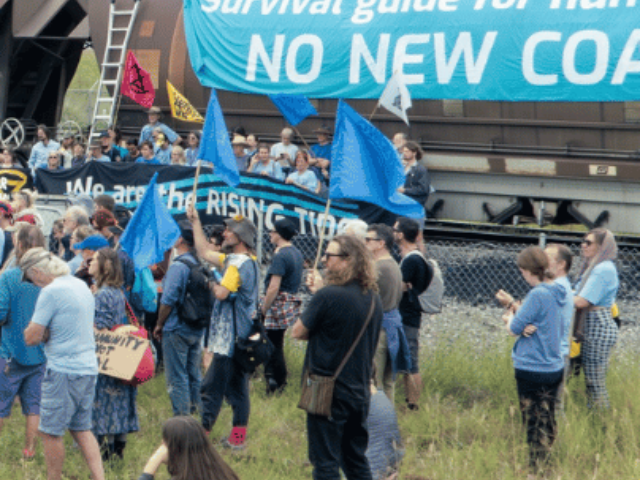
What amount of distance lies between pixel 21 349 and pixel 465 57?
28.2 feet

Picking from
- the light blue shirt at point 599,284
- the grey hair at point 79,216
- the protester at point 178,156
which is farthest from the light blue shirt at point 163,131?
the light blue shirt at point 599,284

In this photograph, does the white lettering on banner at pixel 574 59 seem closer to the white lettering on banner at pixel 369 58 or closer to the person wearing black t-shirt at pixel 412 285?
the white lettering on banner at pixel 369 58

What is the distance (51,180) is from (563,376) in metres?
10.1

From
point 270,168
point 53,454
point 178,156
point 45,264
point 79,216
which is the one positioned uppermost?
point 178,156

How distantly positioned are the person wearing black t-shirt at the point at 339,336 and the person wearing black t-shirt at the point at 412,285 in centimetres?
196

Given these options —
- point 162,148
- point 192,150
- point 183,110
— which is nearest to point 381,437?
point 192,150

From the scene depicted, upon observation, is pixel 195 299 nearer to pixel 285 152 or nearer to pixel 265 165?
pixel 265 165

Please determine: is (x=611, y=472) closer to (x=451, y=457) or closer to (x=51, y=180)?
(x=451, y=457)

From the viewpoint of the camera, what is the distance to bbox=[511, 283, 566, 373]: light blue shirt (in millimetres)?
6219

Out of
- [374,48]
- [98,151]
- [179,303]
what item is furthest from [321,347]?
[98,151]

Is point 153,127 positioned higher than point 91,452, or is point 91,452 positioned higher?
point 153,127

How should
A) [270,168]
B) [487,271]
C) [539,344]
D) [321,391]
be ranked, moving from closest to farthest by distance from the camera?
1. [321,391]
2. [539,344]
3. [487,271]
4. [270,168]

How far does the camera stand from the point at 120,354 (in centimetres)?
655

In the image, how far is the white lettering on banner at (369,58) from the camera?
14.2 m
